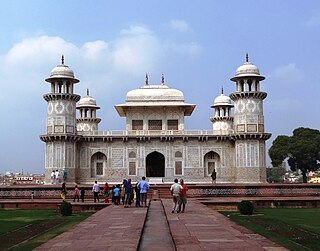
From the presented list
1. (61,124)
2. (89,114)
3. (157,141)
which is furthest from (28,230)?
(89,114)

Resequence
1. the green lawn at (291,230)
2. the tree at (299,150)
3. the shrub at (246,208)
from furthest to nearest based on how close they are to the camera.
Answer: the tree at (299,150), the shrub at (246,208), the green lawn at (291,230)

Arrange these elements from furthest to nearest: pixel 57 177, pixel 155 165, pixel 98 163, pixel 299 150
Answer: pixel 299 150
pixel 155 165
pixel 98 163
pixel 57 177

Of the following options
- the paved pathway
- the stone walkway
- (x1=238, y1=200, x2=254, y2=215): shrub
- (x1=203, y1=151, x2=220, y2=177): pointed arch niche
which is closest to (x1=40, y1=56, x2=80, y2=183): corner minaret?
(x1=203, y1=151, x2=220, y2=177): pointed arch niche

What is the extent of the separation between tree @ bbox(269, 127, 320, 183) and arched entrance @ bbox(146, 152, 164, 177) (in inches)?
681

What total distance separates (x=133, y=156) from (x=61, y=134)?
6.25 meters

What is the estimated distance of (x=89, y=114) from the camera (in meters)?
50.8

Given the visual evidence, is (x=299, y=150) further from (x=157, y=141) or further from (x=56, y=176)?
(x=56, y=176)

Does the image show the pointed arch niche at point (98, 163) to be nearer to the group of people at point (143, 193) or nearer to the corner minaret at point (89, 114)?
the corner minaret at point (89, 114)

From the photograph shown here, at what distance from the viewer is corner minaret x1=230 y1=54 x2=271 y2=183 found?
3544 cm

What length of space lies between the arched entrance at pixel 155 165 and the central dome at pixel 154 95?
16.4 ft

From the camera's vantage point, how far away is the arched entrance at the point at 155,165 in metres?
39.8

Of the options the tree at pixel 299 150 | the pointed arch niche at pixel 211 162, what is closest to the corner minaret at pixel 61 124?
the pointed arch niche at pixel 211 162

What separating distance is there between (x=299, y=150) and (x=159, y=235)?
41969 millimetres

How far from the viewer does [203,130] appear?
125 ft
